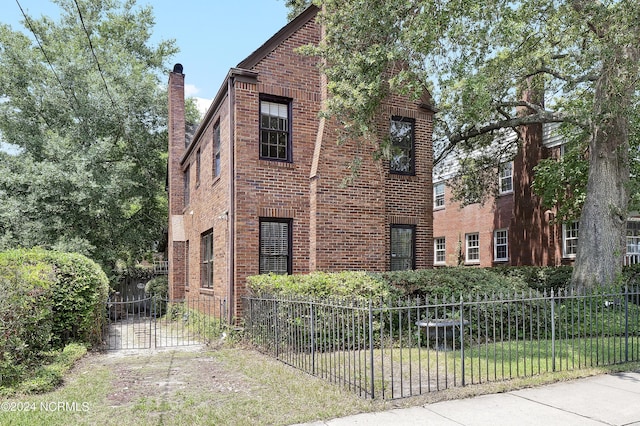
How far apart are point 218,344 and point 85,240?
1005 cm

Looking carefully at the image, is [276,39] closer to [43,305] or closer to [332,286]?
[332,286]

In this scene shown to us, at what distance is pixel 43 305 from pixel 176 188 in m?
12.3

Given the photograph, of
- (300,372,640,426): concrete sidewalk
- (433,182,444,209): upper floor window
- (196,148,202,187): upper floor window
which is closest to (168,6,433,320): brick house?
(196,148,202,187): upper floor window

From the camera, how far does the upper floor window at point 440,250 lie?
2826 centimetres

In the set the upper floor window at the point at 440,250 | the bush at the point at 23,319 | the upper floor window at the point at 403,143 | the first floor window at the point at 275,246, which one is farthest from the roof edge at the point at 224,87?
the upper floor window at the point at 440,250

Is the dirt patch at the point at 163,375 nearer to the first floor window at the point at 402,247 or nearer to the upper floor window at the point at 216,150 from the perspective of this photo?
the upper floor window at the point at 216,150

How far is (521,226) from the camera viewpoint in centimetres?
2183

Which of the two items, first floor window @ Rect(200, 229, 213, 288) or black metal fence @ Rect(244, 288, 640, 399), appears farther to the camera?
first floor window @ Rect(200, 229, 213, 288)

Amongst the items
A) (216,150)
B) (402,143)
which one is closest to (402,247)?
(402,143)

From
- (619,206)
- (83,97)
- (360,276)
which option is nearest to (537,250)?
(619,206)

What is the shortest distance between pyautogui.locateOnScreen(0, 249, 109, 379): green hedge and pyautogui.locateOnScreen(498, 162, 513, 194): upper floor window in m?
19.1

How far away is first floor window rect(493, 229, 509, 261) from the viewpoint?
23.0m

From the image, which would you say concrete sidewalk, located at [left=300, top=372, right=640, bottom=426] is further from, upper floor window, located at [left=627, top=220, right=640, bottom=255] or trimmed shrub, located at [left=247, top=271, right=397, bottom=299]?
upper floor window, located at [left=627, top=220, right=640, bottom=255]

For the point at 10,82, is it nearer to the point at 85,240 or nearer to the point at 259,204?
the point at 85,240
